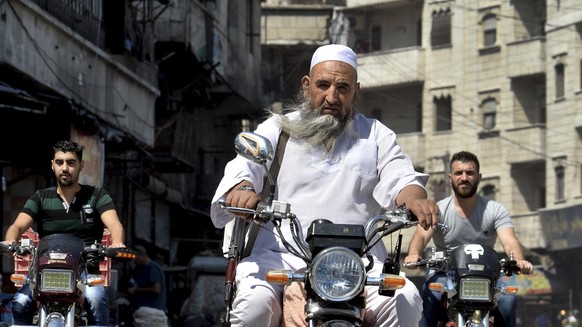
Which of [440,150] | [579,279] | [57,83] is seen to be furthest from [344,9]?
[57,83]

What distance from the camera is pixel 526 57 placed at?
65.9 metres

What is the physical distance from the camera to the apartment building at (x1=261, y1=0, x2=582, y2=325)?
6188cm

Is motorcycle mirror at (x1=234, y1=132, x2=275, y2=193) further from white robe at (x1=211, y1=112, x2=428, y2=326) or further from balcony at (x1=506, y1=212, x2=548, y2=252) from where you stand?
balcony at (x1=506, y1=212, x2=548, y2=252)

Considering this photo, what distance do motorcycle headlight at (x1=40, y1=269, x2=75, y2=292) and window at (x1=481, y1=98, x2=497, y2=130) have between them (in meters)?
59.1

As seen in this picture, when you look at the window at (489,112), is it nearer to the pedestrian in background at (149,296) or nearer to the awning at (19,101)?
the pedestrian in background at (149,296)

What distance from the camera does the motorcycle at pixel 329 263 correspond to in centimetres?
652

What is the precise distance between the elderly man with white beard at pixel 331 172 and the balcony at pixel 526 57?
191 feet

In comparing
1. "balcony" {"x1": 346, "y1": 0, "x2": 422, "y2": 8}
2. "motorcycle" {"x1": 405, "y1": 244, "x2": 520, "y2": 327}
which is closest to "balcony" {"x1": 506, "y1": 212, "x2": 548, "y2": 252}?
"balcony" {"x1": 346, "y1": 0, "x2": 422, "y2": 8}

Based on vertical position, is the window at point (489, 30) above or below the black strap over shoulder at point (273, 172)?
above

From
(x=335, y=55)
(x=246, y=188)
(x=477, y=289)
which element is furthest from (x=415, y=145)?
(x=246, y=188)

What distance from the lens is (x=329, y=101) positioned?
773 centimetres

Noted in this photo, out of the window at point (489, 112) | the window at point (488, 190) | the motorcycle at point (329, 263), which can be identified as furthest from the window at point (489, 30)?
the motorcycle at point (329, 263)

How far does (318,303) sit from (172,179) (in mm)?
39075

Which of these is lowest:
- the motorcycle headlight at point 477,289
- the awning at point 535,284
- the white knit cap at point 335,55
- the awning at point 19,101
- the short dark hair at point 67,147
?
the awning at point 535,284
